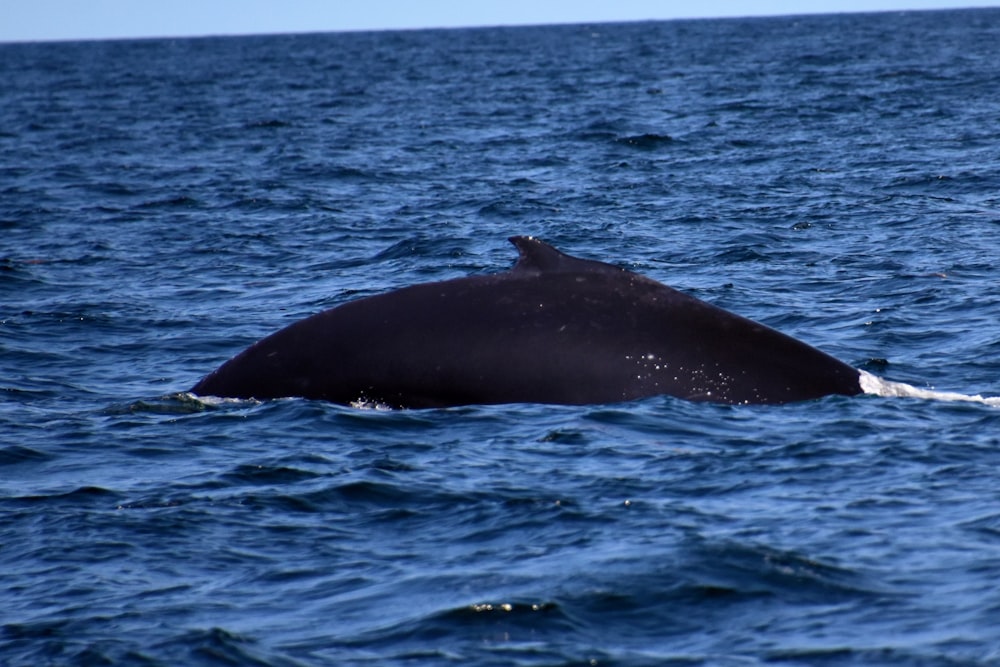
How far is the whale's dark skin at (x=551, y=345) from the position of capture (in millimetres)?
10055

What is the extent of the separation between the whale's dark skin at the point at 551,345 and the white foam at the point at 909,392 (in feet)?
2.61

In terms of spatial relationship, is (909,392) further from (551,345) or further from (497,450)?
(497,450)

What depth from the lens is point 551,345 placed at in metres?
10.1

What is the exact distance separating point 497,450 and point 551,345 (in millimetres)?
802

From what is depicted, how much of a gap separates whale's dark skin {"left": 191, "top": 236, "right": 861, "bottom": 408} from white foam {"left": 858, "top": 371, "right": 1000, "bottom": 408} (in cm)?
80

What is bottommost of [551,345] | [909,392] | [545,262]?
[909,392]

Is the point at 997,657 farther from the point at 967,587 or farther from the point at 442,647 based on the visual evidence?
the point at 442,647

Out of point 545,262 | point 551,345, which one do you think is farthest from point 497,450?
point 545,262

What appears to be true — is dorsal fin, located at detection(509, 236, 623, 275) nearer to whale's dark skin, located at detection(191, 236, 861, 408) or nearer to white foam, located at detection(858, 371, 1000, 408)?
whale's dark skin, located at detection(191, 236, 861, 408)

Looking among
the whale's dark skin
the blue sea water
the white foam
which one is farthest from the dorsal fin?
the white foam

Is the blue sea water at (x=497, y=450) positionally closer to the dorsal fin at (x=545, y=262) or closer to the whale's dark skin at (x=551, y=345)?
the whale's dark skin at (x=551, y=345)

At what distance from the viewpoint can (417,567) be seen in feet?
27.3

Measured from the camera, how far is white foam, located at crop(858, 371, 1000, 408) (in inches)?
446

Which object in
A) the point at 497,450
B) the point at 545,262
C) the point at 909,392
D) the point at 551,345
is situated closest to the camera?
the point at 551,345
